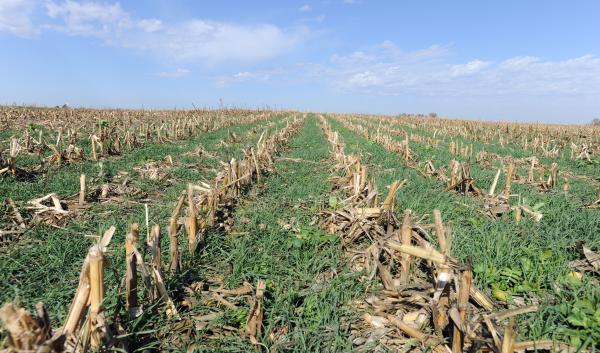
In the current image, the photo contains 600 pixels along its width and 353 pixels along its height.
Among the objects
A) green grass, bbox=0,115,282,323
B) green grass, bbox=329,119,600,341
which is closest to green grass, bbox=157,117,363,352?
green grass, bbox=0,115,282,323

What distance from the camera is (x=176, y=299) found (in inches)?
127

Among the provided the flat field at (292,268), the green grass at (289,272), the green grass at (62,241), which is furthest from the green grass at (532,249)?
the green grass at (62,241)

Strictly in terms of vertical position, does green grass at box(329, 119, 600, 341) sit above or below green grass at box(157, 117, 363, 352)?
above

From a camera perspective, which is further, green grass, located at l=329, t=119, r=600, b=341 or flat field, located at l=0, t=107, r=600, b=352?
green grass, located at l=329, t=119, r=600, b=341

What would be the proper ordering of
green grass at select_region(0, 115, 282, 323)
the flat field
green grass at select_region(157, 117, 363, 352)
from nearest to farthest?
the flat field → green grass at select_region(157, 117, 363, 352) → green grass at select_region(0, 115, 282, 323)

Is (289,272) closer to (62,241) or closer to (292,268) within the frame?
(292,268)

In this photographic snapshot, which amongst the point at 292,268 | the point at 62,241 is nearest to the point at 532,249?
the point at 292,268

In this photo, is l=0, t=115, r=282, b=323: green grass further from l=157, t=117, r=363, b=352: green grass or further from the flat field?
l=157, t=117, r=363, b=352: green grass

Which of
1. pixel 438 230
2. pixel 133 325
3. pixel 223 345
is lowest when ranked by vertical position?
pixel 223 345

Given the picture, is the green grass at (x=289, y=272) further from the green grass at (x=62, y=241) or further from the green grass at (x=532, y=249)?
the green grass at (x=532, y=249)

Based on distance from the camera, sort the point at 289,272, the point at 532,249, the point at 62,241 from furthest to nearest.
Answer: the point at 62,241
the point at 532,249
the point at 289,272

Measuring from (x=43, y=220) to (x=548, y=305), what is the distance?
5.63 metres

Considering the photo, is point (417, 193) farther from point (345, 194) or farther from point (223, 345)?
point (223, 345)

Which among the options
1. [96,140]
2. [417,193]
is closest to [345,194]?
[417,193]
